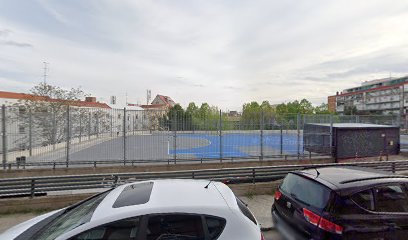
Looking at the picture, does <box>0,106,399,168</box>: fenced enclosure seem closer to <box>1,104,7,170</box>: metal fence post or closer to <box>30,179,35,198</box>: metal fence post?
<box>1,104,7,170</box>: metal fence post

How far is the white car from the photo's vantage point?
2383mm

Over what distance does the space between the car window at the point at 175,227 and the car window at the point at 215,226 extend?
79 mm

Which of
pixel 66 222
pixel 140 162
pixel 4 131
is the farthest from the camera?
pixel 140 162

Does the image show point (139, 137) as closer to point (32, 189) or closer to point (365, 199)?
point (32, 189)

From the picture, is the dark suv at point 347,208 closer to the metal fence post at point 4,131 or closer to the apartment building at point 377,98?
the metal fence post at point 4,131

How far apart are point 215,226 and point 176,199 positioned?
0.50 metres

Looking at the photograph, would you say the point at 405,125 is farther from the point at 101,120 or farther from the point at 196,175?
the point at 101,120

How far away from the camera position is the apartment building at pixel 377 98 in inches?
3118

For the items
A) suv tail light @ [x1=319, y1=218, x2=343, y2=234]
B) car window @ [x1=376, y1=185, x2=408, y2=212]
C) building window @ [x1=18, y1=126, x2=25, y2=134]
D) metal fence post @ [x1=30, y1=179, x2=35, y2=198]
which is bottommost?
metal fence post @ [x1=30, y1=179, x2=35, y2=198]

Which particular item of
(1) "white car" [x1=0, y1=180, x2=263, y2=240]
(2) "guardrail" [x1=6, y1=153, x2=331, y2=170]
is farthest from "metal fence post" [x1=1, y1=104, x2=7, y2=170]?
(1) "white car" [x1=0, y1=180, x2=263, y2=240]

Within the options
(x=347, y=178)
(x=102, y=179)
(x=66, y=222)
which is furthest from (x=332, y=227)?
(x=102, y=179)

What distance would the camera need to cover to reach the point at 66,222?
9.22 ft

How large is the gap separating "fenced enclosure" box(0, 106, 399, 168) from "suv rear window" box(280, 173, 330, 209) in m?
7.95

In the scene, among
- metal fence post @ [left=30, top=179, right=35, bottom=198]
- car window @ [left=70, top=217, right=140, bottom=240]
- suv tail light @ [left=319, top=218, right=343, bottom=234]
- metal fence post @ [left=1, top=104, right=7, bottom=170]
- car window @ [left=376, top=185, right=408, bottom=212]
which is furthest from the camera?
metal fence post @ [left=1, top=104, right=7, bottom=170]
